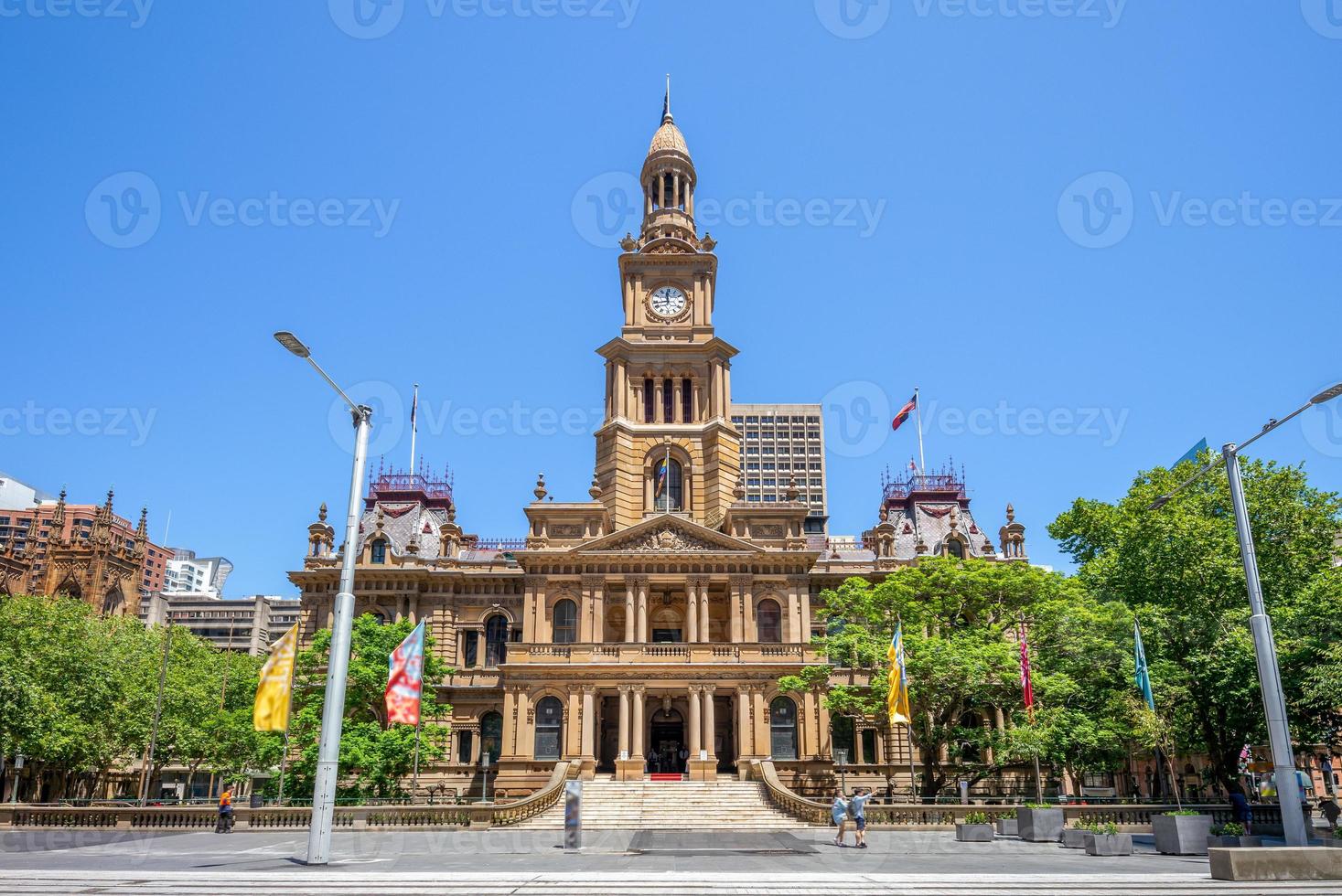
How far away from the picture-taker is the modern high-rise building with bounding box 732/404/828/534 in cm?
15638

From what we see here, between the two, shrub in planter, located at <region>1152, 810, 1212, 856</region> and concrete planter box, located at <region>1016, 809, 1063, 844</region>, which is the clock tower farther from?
shrub in planter, located at <region>1152, 810, 1212, 856</region>

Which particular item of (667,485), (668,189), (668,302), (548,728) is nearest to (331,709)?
(548,728)

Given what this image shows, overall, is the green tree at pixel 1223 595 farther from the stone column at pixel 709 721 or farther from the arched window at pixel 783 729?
the stone column at pixel 709 721

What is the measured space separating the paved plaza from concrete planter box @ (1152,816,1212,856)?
15.5 inches

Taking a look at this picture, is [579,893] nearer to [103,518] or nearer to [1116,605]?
[1116,605]

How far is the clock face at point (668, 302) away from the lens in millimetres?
61812

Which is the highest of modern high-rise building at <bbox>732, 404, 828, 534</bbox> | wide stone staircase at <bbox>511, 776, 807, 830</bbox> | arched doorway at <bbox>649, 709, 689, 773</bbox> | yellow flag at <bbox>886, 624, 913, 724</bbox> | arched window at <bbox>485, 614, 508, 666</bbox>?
modern high-rise building at <bbox>732, 404, 828, 534</bbox>

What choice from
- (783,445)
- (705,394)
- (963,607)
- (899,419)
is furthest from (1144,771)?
(783,445)

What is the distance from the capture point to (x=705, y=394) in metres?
59.8

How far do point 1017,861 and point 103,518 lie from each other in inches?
3343

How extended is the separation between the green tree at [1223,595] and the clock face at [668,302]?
2868 cm

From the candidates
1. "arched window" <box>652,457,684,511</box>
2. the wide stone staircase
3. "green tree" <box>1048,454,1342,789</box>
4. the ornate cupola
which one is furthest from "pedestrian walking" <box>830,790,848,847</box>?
the ornate cupola

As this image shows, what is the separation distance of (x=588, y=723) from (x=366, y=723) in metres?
10.4

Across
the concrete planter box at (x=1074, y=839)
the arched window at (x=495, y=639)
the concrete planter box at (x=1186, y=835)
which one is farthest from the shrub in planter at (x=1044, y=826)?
the arched window at (x=495, y=639)
